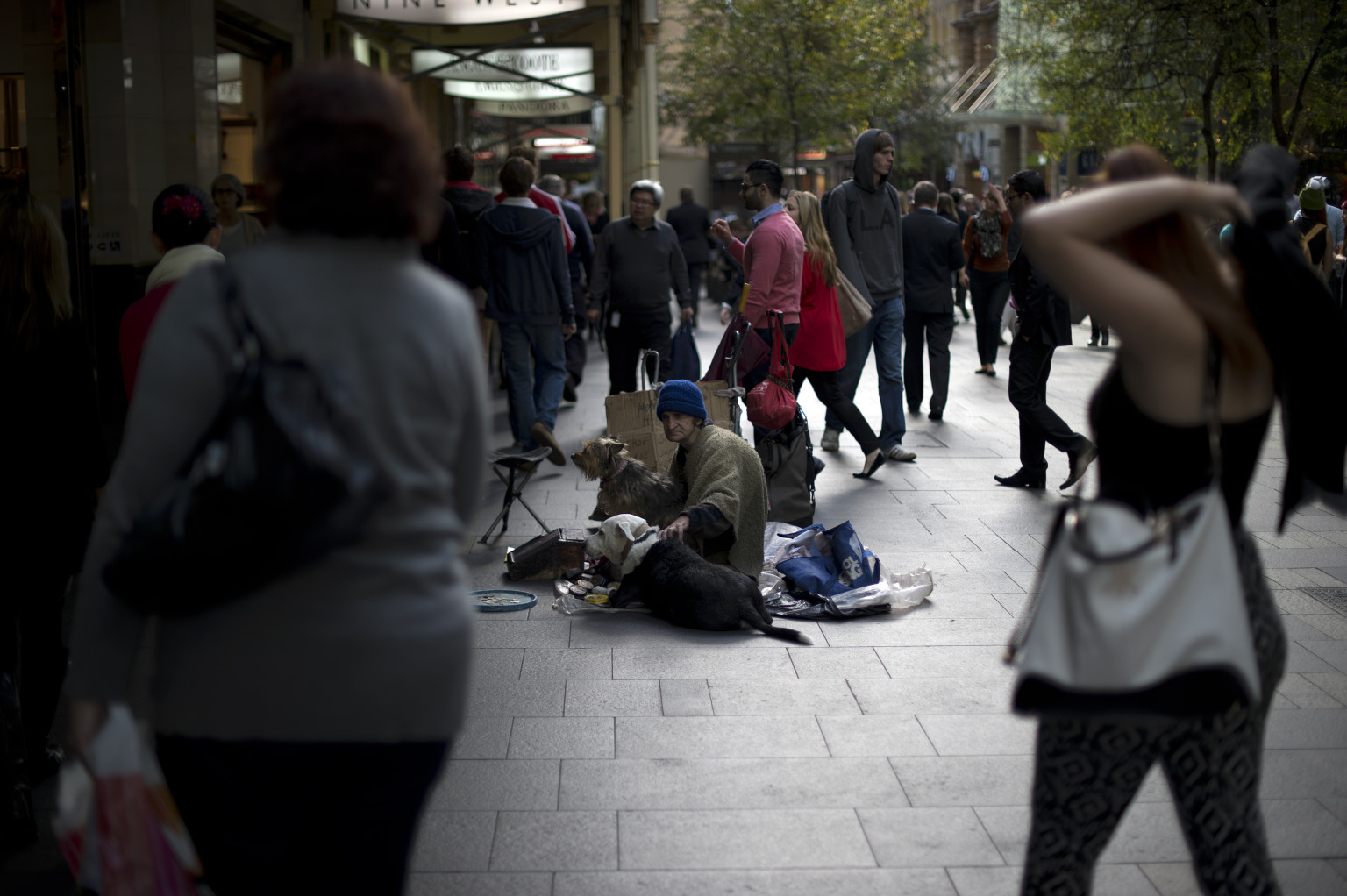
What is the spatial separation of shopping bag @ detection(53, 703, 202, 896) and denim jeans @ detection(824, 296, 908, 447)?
7789 millimetres

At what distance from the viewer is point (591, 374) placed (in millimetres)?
15250

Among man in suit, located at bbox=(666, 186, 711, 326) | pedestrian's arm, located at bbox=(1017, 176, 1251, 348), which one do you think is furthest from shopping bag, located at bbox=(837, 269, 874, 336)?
man in suit, located at bbox=(666, 186, 711, 326)

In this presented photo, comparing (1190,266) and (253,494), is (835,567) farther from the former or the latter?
(253,494)

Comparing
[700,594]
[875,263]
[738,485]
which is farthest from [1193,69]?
[700,594]

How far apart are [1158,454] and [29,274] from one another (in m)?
3.04

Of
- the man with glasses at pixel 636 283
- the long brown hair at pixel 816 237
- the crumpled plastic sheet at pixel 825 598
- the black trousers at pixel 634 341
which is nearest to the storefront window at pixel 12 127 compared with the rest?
the man with glasses at pixel 636 283

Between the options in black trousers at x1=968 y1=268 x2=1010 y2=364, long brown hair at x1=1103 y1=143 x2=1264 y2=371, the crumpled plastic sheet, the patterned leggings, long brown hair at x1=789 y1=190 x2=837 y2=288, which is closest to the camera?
long brown hair at x1=1103 y1=143 x2=1264 y2=371

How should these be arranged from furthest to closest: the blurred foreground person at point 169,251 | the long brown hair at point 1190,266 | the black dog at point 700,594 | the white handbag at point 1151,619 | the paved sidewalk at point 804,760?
the black dog at point 700,594 < the blurred foreground person at point 169,251 < the paved sidewalk at point 804,760 < the long brown hair at point 1190,266 < the white handbag at point 1151,619

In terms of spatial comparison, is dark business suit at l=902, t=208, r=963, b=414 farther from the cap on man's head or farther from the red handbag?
the red handbag

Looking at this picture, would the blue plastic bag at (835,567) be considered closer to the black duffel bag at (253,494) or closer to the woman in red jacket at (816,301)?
the woman in red jacket at (816,301)

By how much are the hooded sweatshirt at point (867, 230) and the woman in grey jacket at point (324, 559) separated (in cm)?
810

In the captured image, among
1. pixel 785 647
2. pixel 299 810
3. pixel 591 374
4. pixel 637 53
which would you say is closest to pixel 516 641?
pixel 785 647

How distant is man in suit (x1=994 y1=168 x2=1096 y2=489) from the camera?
8.61 meters

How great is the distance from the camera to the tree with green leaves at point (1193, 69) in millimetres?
16438
